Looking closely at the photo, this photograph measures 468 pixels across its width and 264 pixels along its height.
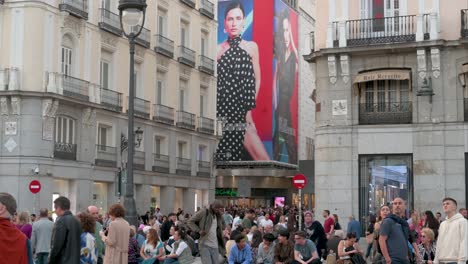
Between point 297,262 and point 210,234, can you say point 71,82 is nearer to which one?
point 210,234

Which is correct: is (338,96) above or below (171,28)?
below

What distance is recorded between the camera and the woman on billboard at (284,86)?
74562mm

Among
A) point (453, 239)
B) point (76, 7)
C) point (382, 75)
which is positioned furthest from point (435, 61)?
point (76, 7)

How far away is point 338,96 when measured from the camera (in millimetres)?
25828

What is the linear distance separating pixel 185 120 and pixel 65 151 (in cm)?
1266

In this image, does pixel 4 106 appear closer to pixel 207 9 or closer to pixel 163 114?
pixel 163 114

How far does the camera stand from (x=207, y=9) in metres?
51.9

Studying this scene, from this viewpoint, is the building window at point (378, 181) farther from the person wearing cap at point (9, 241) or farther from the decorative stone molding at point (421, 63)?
the person wearing cap at point (9, 241)

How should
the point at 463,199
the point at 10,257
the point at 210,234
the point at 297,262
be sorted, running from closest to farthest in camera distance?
the point at 10,257 → the point at 297,262 → the point at 210,234 → the point at 463,199

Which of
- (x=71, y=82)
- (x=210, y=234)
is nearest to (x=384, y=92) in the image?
(x=210, y=234)

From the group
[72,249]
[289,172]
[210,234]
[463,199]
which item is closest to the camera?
[72,249]

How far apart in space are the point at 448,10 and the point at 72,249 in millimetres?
17964

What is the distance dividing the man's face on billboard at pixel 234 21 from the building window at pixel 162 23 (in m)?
27.3

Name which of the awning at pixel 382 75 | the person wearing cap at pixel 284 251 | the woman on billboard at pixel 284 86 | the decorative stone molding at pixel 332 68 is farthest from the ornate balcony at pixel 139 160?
the woman on billboard at pixel 284 86
